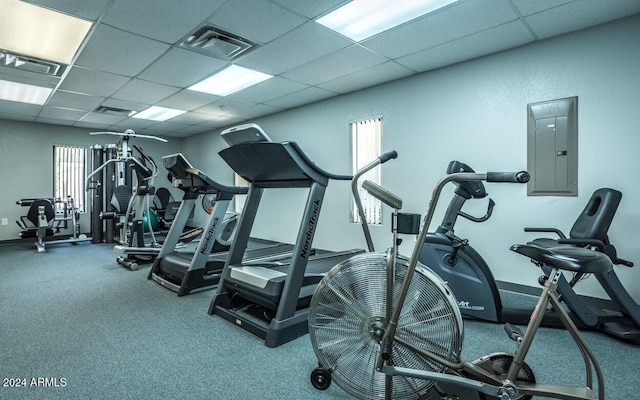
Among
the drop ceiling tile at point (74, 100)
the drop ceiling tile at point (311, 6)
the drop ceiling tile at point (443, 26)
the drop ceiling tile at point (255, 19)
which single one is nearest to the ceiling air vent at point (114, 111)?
the drop ceiling tile at point (74, 100)

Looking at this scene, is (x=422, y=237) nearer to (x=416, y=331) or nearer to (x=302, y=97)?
(x=416, y=331)

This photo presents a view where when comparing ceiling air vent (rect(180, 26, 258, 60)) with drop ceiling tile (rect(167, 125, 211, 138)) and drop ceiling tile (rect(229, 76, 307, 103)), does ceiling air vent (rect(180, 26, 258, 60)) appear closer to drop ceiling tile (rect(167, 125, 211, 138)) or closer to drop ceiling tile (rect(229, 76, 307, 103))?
drop ceiling tile (rect(229, 76, 307, 103))

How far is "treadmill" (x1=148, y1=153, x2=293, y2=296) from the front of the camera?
11.0ft

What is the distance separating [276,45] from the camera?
3182 millimetres

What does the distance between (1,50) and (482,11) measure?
14.7ft

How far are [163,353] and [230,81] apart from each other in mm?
3370

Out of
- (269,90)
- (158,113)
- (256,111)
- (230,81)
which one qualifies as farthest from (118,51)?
(158,113)

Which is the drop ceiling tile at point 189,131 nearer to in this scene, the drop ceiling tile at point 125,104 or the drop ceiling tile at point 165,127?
the drop ceiling tile at point 165,127

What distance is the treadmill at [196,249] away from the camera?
11.0 ft

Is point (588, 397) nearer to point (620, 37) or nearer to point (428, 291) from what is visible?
point (428, 291)

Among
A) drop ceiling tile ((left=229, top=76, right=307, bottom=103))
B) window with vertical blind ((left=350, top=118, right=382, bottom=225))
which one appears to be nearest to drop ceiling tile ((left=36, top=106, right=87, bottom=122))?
drop ceiling tile ((left=229, top=76, right=307, bottom=103))

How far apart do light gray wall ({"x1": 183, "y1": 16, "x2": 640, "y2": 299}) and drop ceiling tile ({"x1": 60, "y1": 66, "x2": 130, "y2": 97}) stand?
2.90 meters

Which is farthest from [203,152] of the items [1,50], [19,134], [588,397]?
[588,397]

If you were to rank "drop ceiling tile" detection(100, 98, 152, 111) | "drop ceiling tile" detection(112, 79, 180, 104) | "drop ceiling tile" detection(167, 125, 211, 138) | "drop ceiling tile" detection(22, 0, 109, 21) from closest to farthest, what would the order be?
"drop ceiling tile" detection(22, 0, 109, 21) < "drop ceiling tile" detection(112, 79, 180, 104) < "drop ceiling tile" detection(100, 98, 152, 111) < "drop ceiling tile" detection(167, 125, 211, 138)
